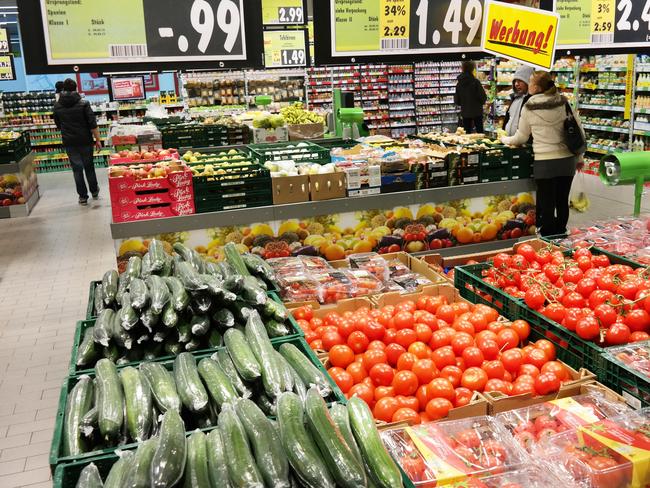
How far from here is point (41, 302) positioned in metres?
5.76

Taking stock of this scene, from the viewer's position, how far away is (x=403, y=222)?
4.91 m

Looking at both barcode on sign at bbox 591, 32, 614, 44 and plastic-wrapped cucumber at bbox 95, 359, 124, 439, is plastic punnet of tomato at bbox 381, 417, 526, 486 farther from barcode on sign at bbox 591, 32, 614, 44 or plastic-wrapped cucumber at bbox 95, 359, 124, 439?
barcode on sign at bbox 591, 32, 614, 44

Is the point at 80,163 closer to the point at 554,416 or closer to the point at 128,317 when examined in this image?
the point at 128,317

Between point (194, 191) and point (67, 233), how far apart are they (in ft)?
15.4

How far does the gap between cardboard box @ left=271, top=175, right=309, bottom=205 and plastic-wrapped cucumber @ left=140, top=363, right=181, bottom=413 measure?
246cm

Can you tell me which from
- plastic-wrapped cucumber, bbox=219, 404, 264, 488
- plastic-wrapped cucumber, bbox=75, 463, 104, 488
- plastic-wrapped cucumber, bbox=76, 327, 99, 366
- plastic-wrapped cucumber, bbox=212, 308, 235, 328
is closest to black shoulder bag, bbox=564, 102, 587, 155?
plastic-wrapped cucumber, bbox=212, 308, 235, 328

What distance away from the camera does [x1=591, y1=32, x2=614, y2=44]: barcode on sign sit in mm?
4418

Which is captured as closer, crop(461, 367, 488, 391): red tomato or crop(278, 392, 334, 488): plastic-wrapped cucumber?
crop(278, 392, 334, 488): plastic-wrapped cucumber

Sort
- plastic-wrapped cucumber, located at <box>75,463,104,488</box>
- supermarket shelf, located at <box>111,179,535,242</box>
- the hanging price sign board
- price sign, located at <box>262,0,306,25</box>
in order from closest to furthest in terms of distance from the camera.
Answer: plastic-wrapped cucumber, located at <box>75,463,104,488</box> < the hanging price sign board < supermarket shelf, located at <box>111,179,535,242</box> < price sign, located at <box>262,0,306,25</box>

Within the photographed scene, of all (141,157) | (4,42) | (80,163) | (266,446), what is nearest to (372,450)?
(266,446)

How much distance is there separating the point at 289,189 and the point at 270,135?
3.34 metres

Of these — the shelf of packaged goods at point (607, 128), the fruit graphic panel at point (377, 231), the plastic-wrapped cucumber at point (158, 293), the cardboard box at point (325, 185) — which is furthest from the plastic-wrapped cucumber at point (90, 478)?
the shelf of packaged goods at point (607, 128)

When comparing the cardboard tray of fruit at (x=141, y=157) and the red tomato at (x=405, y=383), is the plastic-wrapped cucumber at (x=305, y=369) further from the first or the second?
the cardboard tray of fruit at (x=141, y=157)

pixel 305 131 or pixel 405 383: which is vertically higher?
pixel 305 131
